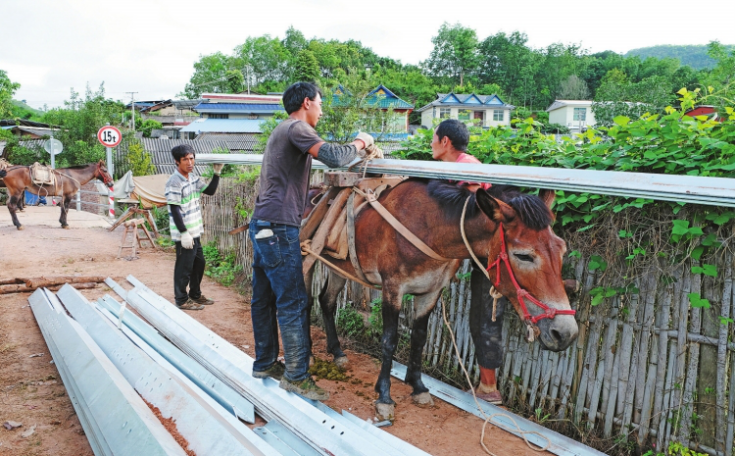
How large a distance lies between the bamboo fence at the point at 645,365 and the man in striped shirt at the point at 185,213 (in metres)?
3.67

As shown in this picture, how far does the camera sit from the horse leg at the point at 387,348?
3391mm

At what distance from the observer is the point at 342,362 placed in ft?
14.8

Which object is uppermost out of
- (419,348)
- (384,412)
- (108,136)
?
(108,136)

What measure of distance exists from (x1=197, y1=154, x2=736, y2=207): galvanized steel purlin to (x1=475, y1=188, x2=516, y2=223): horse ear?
98 mm

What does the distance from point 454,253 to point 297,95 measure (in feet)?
4.78

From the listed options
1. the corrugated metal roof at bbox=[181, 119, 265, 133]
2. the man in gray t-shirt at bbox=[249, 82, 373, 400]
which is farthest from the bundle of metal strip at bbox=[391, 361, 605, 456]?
the corrugated metal roof at bbox=[181, 119, 265, 133]

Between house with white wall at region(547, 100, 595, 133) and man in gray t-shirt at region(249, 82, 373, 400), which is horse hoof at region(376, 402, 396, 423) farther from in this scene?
house with white wall at region(547, 100, 595, 133)

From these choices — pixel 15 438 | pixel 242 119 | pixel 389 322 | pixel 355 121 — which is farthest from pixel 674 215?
pixel 242 119

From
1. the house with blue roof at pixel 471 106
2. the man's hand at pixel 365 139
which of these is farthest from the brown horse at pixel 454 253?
the house with blue roof at pixel 471 106

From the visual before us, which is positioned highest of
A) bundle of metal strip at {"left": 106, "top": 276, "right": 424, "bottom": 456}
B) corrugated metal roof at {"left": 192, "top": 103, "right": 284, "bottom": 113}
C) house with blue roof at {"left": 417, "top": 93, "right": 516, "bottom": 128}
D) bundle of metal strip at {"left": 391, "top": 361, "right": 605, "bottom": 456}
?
house with blue roof at {"left": 417, "top": 93, "right": 516, "bottom": 128}

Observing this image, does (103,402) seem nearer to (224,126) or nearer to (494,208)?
(494,208)

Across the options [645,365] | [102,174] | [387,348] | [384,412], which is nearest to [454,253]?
[387,348]

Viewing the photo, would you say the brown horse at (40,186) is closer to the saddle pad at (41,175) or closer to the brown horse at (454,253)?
the saddle pad at (41,175)

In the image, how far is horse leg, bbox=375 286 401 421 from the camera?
133 inches
